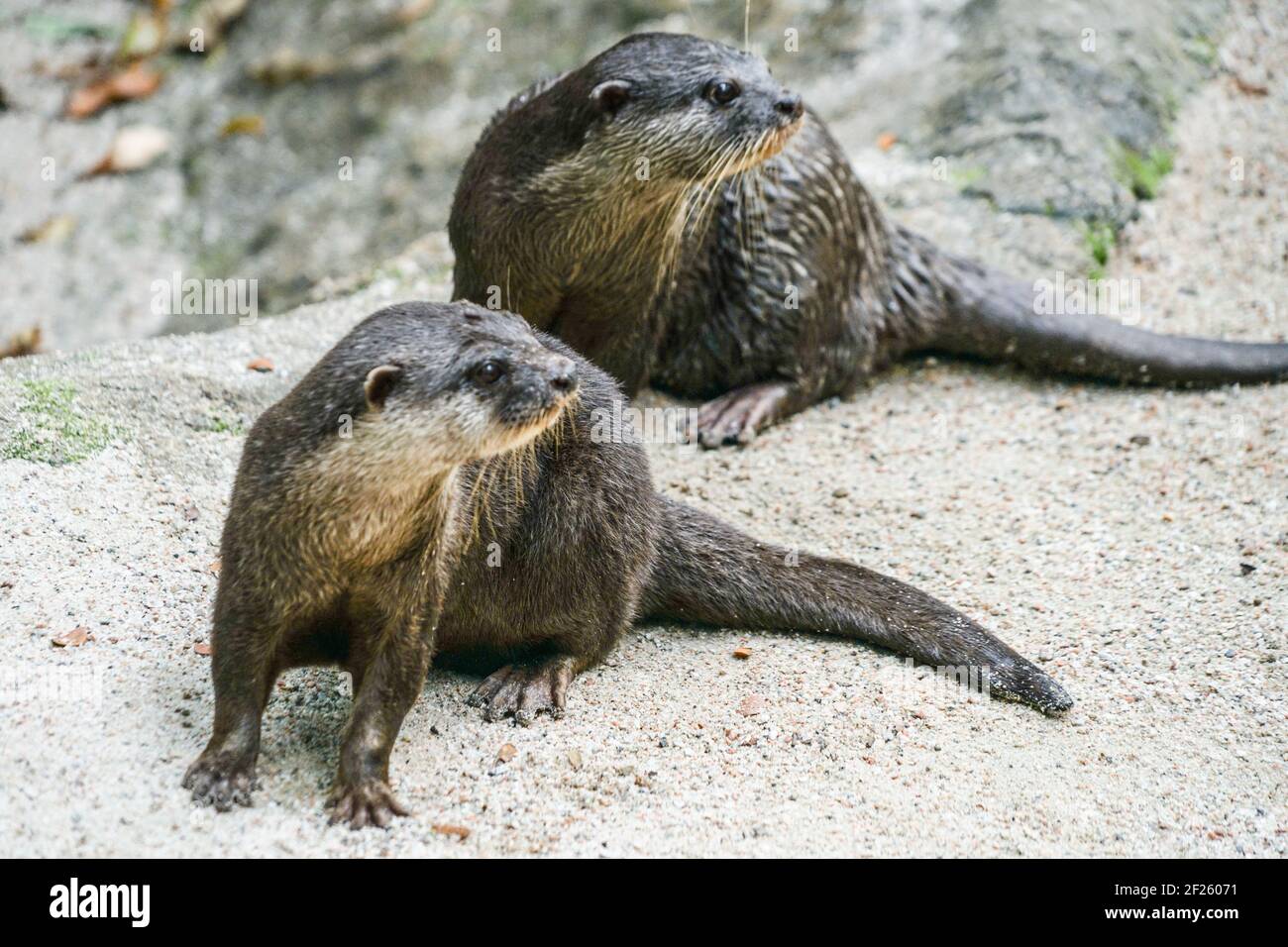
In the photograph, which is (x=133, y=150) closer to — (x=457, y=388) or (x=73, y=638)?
(x=73, y=638)

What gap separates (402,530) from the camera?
2.34m

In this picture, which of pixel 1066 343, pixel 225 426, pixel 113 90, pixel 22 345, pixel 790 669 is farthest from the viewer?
pixel 113 90

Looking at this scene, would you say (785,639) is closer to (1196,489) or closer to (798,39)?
(1196,489)


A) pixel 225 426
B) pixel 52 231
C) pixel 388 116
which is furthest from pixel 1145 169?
pixel 52 231

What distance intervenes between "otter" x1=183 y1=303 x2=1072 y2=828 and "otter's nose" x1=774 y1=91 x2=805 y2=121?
1.03 metres

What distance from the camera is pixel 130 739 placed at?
93.5 inches

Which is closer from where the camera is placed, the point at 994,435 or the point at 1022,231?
the point at 994,435

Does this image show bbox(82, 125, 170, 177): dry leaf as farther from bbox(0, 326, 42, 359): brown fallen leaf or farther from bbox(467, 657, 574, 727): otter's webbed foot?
bbox(467, 657, 574, 727): otter's webbed foot

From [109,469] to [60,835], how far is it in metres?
1.12

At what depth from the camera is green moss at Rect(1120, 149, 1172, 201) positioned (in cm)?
483

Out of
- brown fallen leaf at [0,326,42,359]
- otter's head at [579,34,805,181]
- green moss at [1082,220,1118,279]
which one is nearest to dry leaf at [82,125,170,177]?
brown fallen leaf at [0,326,42,359]

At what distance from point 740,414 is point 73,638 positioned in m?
1.92

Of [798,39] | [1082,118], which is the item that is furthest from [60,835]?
[798,39]

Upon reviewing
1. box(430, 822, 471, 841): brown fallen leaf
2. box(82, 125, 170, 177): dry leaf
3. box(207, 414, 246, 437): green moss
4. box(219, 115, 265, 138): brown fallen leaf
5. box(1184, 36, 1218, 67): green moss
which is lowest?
box(430, 822, 471, 841): brown fallen leaf
